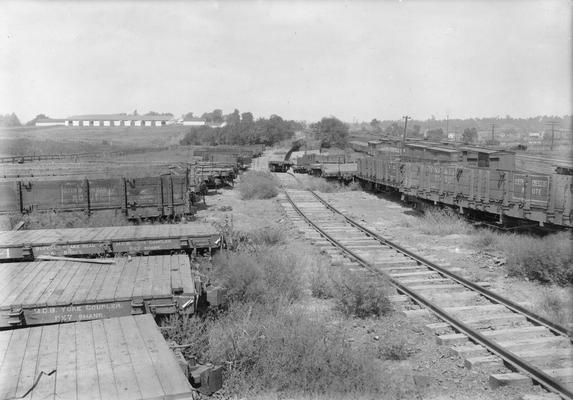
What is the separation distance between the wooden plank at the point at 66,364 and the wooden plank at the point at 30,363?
7.5 inches

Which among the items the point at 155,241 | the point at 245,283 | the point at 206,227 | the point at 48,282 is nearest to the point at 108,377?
the point at 48,282

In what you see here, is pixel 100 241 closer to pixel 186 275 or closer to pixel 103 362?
pixel 186 275

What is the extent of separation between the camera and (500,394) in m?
6.09

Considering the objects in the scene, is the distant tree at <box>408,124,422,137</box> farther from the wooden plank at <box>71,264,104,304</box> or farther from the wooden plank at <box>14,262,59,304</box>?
the wooden plank at <box>14,262,59,304</box>

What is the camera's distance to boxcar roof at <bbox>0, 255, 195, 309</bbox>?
628 centimetres

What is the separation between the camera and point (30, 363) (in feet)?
15.1

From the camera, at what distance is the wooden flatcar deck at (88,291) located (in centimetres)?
604

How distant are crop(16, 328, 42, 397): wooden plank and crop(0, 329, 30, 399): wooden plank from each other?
0.03 meters

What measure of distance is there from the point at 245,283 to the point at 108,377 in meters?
4.23

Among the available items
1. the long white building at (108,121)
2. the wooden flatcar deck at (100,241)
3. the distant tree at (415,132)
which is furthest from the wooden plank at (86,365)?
the long white building at (108,121)

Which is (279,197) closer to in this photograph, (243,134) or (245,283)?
(245,283)

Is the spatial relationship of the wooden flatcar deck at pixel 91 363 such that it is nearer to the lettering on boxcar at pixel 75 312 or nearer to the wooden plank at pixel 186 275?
the lettering on boxcar at pixel 75 312

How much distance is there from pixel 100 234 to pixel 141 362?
222 inches

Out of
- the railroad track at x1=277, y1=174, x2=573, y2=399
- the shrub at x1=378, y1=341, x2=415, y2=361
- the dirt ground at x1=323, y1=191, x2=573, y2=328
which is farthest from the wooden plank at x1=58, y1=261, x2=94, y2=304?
the dirt ground at x1=323, y1=191, x2=573, y2=328
